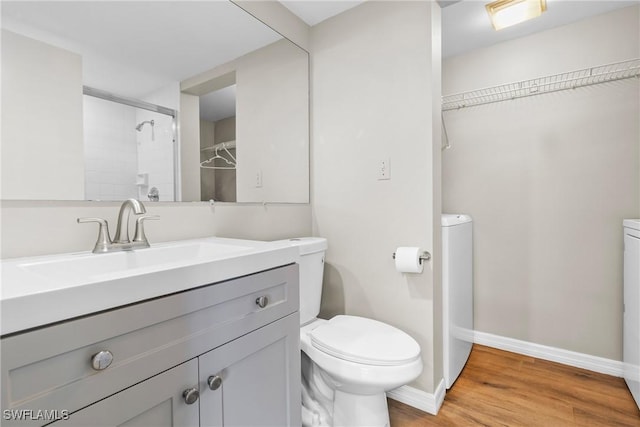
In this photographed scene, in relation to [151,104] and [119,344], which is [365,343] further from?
[151,104]

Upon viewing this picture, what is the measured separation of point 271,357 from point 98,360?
0.51 metres

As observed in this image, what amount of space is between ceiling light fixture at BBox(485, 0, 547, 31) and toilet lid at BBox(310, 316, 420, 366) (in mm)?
1847

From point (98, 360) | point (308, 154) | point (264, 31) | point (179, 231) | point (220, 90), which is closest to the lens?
point (98, 360)

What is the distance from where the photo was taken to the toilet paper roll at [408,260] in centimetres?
148

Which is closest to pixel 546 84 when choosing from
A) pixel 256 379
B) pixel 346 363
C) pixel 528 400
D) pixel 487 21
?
pixel 487 21

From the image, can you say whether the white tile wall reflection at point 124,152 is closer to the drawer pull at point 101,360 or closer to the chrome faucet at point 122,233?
the chrome faucet at point 122,233

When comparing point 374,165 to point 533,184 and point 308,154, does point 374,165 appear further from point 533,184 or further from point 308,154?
point 533,184

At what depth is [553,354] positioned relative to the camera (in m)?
2.06

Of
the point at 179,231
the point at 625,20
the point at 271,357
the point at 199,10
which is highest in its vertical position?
the point at 625,20

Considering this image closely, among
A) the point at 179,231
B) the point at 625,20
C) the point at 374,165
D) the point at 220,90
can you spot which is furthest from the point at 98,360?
the point at 625,20

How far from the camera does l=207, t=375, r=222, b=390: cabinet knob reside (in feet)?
2.65

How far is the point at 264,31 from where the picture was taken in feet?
5.56

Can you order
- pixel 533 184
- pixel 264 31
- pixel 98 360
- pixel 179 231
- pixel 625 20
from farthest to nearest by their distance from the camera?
pixel 533 184, pixel 625 20, pixel 264 31, pixel 179 231, pixel 98 360

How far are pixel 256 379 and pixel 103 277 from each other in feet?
1.78
